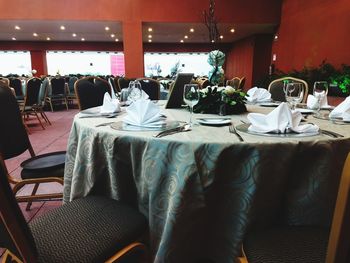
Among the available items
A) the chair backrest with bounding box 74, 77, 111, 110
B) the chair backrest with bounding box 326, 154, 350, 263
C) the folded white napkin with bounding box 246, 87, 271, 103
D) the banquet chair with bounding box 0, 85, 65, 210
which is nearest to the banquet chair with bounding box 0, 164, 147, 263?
the banquet chair with bounding box 0, 85, 65, 210

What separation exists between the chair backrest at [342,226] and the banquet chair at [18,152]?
4.48 feet

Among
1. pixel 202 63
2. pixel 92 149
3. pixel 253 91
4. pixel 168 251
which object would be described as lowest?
pixel 168 251

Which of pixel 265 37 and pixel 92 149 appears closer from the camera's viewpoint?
pixel 92 149

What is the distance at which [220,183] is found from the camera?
3.10 ft

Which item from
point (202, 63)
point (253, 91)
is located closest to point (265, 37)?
point (202, 63)

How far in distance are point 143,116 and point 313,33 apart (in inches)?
272

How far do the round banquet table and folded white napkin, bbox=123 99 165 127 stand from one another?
0.12 meters

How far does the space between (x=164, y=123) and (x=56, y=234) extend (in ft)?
1.98

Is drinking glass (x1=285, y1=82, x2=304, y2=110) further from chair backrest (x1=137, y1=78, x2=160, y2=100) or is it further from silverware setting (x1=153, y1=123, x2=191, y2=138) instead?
chair backrest (x1=137, y1=78, x2=160, y2=100)

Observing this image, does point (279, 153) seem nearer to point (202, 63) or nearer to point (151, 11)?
point (151, 11)

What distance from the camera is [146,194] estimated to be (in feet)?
3.40

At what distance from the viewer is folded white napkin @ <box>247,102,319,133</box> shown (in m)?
1.02

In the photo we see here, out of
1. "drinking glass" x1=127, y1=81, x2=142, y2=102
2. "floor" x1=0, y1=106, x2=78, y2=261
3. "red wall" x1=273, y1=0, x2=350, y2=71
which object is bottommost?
"floor" x1=0, y1=106, x2=78, y2=261

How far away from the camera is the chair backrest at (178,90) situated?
1739 mm
